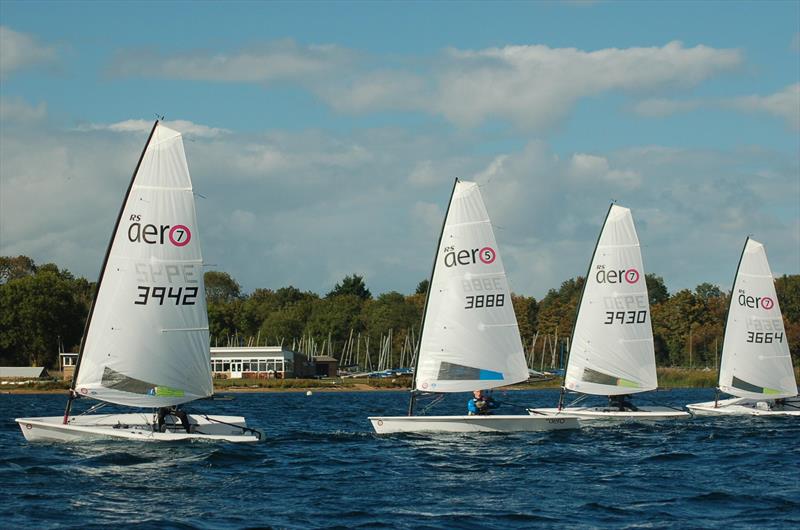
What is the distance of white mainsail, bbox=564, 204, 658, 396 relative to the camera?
4428 cm

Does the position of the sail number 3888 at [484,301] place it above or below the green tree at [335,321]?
below

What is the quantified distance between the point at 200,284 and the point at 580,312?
17.3m

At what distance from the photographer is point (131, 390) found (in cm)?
3244

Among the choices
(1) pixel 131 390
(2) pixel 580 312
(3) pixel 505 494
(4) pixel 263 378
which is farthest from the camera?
(4) pixel 263 378

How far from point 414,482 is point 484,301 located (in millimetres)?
11696

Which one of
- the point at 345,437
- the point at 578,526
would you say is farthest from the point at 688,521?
the point at 345,437

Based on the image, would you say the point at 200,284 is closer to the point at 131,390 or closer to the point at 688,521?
the point at 131,390

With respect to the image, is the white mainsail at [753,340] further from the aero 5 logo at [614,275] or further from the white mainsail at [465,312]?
the white mainsail at [465,312]

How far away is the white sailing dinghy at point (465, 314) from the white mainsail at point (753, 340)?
1478 cm

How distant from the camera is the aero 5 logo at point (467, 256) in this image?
38219mm

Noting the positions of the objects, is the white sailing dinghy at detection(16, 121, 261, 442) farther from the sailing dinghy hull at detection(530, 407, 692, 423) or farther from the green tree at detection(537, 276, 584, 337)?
the green tree at detection(537, 276, 584, 337)

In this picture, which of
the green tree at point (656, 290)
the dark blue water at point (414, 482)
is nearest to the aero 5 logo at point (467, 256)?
the dark blue water at point (414, 482)

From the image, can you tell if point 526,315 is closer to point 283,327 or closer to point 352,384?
point 283,327

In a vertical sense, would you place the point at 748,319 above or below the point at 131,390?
above
